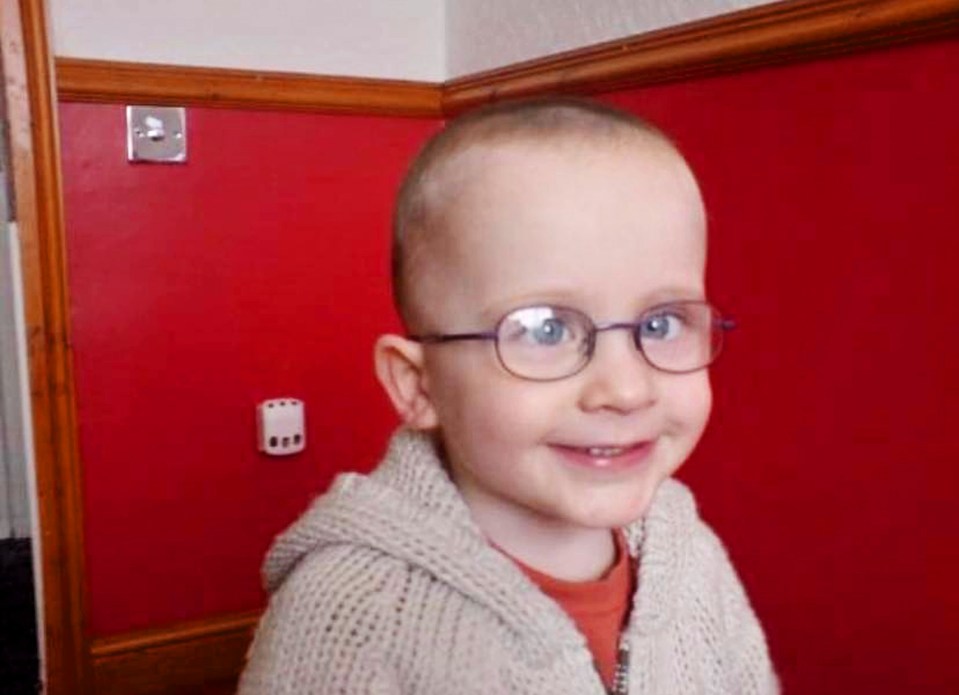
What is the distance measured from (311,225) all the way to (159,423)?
461mm

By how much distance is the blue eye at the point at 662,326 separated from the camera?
0.73m

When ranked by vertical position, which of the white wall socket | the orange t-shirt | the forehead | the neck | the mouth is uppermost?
the forehead

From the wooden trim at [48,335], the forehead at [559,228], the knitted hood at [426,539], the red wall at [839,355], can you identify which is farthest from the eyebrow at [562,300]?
the wooden trim at [48,335]

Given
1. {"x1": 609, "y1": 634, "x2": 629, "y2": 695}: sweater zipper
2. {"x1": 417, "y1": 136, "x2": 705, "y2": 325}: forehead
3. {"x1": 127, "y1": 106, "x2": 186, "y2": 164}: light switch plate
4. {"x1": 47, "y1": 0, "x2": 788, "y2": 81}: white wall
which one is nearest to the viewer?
{"x1": 417, "y1": 136, "x2": 705, "y2": 325}: forehead

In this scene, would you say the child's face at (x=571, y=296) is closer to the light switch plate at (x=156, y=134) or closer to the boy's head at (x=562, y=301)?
the boy's head at (x=562, y=301)

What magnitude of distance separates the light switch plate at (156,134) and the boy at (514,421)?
3.94 feet

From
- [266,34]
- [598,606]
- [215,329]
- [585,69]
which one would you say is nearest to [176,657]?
[215,329]

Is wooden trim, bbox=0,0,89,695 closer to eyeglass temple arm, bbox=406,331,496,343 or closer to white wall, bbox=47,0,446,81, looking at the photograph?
white wall, bbox=47,0,446,81

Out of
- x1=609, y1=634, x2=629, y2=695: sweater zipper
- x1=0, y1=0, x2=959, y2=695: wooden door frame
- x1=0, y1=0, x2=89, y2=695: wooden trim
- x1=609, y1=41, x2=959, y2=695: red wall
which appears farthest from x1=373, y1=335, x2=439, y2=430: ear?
x1=0, y1=0, x2=89, y2=695: wooden trim

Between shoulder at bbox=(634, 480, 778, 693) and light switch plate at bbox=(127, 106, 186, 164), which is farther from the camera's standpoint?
light switch plate at bbox=(127, 106, 186, 164)

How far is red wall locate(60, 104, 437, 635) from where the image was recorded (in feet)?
6.13

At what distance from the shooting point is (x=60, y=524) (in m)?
1.88

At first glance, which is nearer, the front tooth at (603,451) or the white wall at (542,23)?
the front tooth at (603,451)

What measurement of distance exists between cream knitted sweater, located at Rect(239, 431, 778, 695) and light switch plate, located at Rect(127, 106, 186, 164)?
3.92ft
